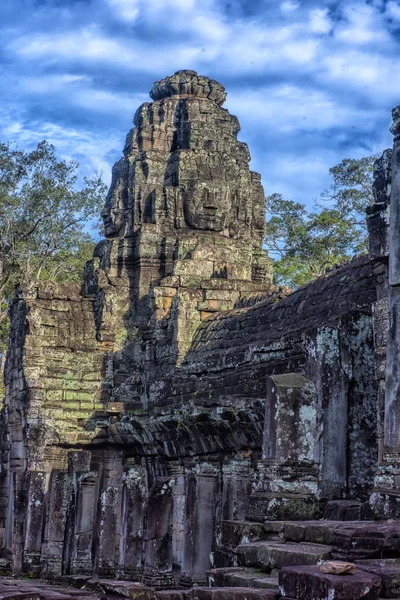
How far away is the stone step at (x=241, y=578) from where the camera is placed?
7.75 m

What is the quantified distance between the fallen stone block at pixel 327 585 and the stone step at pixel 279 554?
84 centimetres

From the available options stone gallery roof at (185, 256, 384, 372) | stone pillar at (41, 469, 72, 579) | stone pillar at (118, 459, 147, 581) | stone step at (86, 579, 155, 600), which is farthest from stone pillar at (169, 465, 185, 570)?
stone pillar at (41, 469, 72, 579)

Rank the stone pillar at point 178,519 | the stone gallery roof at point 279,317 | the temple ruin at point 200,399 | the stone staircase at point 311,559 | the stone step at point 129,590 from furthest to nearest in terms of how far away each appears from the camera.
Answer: the stone pillar at point 178,519
the stone gallery roof at point 279,317
the stone step at point 129,590
the temple ruin at point 200,399
the stone staircase at point 311,559

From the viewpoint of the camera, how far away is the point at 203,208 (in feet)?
73.7

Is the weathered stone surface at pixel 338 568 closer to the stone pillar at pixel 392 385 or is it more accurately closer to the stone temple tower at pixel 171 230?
the stone pillar at pixel 392 385

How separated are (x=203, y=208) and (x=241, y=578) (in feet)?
48.7

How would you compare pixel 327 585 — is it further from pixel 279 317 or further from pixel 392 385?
pixel 279 317

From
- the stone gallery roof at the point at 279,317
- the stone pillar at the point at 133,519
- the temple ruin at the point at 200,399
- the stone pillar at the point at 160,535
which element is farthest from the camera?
the stone pillar at the point at 133,519

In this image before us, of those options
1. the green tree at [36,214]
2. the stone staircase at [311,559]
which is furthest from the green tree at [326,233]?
the stone staircase at [311,559]

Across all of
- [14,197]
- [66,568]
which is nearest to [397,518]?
[66,568]

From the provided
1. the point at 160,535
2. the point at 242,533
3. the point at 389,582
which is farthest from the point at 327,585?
the point at 160,535

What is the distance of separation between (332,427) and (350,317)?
120cm

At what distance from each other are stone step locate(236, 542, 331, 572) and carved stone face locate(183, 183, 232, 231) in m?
13.9

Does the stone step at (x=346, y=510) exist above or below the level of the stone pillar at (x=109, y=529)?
above
